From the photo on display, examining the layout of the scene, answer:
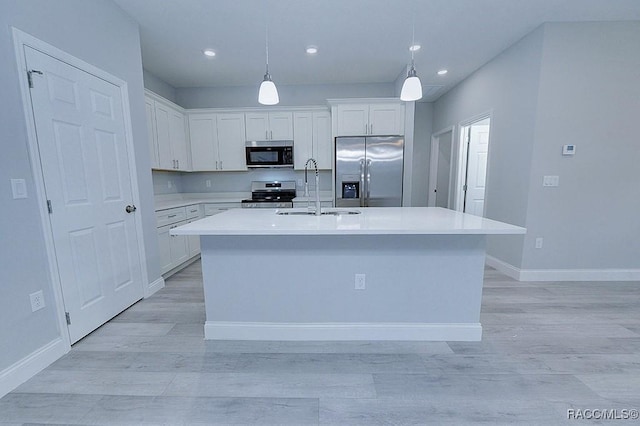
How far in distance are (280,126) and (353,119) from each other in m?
1.21

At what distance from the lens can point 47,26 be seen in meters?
1.74

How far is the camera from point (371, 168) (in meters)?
3.88

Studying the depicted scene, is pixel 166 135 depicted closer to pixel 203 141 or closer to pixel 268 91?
pixel 203 141

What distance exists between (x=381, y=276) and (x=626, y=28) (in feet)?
11.9

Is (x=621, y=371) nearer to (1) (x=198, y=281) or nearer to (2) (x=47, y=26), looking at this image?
(1) (x=198, y=281)

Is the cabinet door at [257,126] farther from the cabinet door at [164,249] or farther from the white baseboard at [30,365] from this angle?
the white baseboard at [30,365]

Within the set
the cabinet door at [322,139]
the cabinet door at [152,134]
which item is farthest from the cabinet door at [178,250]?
the cabinet door at [322,139]

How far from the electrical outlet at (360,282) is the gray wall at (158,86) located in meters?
3.92

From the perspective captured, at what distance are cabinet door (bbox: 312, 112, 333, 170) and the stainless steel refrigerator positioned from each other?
0.43m

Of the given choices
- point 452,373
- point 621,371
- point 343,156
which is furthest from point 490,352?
point 343,156

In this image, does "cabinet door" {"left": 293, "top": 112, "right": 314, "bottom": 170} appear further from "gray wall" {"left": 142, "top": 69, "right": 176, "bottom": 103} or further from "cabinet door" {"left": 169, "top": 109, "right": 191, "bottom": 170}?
"gray wall" {"left": 142, "top": 69, "right": 176, "bottom": 103}

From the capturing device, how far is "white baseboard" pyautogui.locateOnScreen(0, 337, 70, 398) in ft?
4.84

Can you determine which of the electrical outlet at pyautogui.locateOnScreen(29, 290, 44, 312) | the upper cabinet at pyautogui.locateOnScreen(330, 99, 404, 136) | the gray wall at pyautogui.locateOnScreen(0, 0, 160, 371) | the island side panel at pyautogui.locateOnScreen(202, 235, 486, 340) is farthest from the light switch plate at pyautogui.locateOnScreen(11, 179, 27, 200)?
the upper cabinet at pyautogui.locateOnScreen(330, 99, 404, 136)

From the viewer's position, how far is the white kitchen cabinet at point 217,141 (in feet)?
14.0
